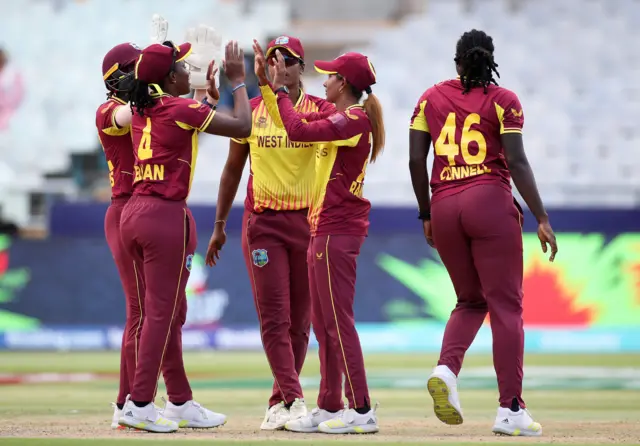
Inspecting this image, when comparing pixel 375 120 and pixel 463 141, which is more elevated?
pixel 375 120

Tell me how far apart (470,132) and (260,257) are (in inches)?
64.8

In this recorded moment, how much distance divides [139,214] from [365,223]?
4.66ft

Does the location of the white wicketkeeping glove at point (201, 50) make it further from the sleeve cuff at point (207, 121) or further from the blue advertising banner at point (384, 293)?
the blue advertising banner at point (384, 293)

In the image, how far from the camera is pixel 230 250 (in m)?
16.1

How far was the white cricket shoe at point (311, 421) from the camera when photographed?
686cm

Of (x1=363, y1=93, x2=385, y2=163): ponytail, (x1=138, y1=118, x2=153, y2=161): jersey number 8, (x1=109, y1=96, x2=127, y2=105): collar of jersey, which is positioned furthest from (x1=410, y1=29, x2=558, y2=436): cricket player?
(x1=109, y1=96, x2=127, y2=105): collar of jersey

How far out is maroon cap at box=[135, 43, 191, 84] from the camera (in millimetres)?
6586

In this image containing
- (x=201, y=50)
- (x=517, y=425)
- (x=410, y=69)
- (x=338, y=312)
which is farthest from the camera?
(x=410, y=69)

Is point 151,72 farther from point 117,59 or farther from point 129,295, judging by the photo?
point 129,295

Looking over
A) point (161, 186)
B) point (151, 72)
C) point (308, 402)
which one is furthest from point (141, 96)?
point (308, 402)

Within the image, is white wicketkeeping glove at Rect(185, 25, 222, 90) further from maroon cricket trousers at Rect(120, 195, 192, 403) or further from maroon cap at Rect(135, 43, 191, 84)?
maroon cricket trousers at Rect(120, 195, 192, 403)

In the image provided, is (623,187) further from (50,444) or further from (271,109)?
(50,444)

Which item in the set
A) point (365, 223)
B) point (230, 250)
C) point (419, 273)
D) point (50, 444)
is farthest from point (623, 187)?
point (50, 444)

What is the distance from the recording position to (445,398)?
6352mm
